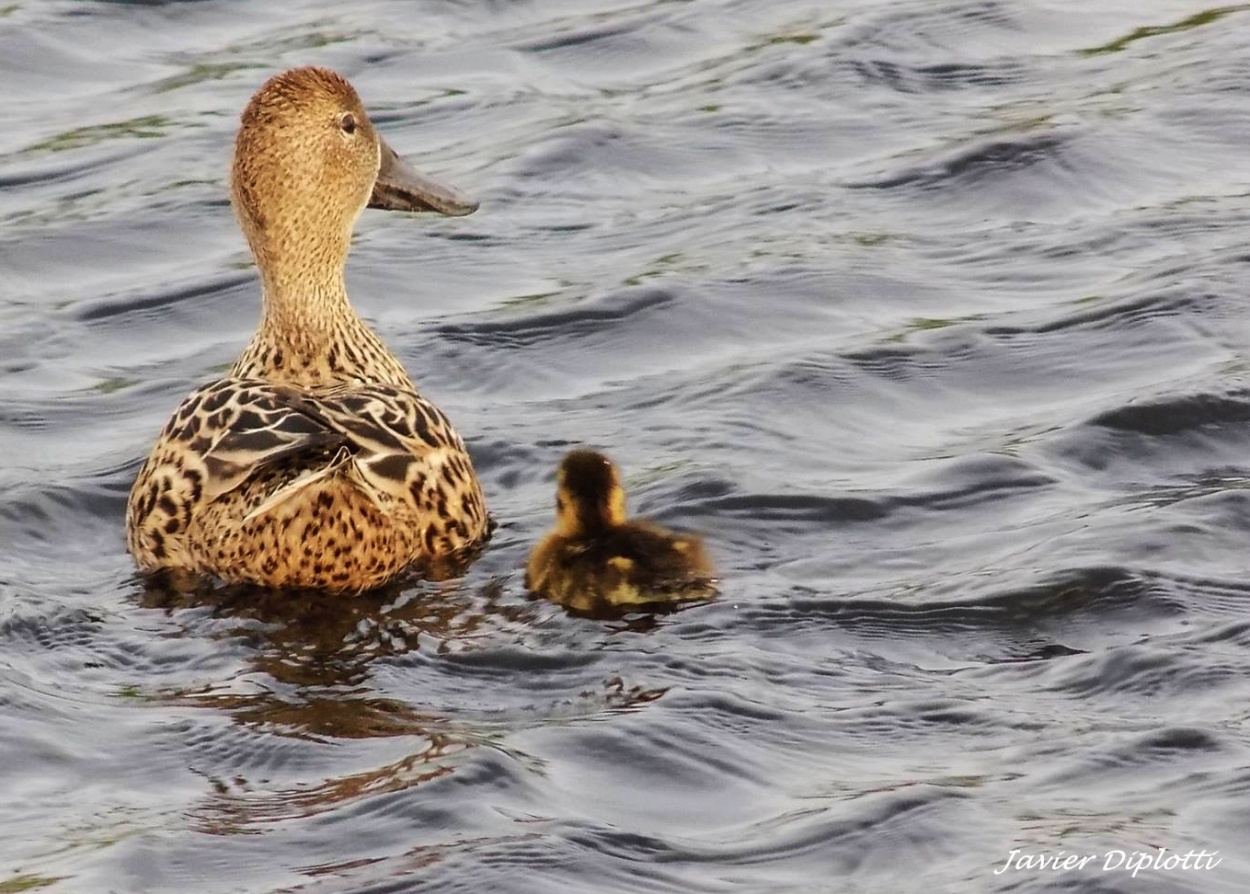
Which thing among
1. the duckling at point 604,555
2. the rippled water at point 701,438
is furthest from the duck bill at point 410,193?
the duckling at point 604,555

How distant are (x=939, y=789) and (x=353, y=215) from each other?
10.9 ft

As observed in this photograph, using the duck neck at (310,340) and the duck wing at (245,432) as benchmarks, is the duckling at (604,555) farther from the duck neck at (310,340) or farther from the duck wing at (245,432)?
the duck neck at (310,340)

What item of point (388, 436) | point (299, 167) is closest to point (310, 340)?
point (299, 167)

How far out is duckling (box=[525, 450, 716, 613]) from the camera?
662 cm

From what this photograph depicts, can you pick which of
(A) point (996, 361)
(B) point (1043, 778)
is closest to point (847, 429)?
(A) point (996, 361)

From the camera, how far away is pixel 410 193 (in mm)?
8430

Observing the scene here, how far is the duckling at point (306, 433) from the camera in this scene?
6691mm

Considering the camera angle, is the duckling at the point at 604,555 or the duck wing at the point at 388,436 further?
the duck wing at the point at 388,436

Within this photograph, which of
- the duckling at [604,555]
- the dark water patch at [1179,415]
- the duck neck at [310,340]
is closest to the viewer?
the duckling at [604,555]

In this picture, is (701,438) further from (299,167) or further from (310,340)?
(299,167)

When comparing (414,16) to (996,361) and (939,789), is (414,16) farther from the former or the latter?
(939,789)

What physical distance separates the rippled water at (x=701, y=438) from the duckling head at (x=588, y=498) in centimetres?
25

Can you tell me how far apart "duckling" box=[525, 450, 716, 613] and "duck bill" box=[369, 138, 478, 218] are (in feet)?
5.68

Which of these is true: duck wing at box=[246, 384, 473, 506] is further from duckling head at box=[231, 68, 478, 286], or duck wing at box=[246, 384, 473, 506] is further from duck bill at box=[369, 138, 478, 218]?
duck bill at box=[369, 138, 478, 218]
